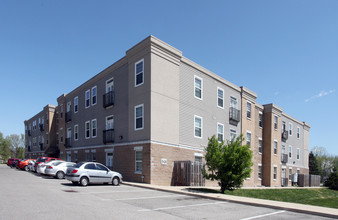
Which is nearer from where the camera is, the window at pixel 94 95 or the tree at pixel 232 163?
the tree at pixel 232 163

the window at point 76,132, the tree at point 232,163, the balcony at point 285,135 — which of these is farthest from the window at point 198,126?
the balcony at point 285,135

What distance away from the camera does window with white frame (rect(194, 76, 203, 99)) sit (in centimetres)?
2461

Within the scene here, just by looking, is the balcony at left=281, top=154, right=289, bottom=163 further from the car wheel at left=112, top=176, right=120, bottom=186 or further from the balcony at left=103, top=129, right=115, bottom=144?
the car wheel at left=112, top=176, right=120, bottom=186

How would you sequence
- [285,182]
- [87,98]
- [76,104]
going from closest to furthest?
[87,98] < [76,104] < [285,182]

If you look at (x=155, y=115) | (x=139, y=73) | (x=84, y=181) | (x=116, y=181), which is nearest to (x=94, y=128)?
(x=139, y=73)

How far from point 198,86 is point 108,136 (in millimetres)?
9801

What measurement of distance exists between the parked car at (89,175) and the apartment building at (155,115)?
118 inches

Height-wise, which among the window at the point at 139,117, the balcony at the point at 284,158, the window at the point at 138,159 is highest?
the window at the point at 139,117

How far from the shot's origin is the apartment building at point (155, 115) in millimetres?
20578

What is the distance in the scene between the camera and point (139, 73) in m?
21.9

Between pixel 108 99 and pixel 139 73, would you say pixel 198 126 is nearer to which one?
pixel 139 73

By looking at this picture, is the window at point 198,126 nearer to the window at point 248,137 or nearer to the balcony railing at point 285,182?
the window at point 248,137

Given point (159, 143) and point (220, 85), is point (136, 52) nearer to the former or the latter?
point (159, 143)

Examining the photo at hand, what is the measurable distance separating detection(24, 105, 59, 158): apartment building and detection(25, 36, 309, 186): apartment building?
11534 millimetres
